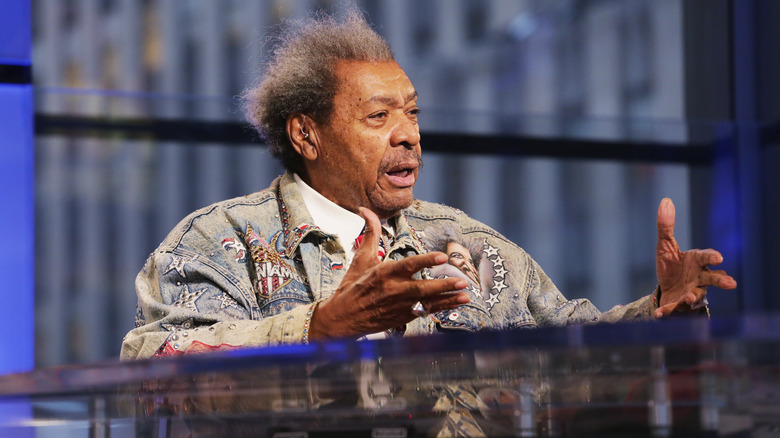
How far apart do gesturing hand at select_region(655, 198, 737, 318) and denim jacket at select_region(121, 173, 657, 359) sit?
76mm

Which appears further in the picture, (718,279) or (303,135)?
(303,135)

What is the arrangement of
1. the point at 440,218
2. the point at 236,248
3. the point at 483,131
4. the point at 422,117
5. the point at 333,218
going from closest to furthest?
the point at 236,248
the point at 333,218
the point at 440,218
the point at 422,117
the point at 483,131

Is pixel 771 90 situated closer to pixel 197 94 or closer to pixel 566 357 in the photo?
pixel 197 94

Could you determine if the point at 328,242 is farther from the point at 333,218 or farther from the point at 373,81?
the point at 373,81

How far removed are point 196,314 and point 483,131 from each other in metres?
2.03

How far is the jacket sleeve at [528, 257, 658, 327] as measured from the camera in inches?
73.5

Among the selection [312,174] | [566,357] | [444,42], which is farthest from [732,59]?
[566,357]

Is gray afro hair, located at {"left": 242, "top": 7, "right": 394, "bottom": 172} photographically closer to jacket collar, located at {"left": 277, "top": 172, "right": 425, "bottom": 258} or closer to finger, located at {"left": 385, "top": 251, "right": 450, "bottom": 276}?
jacket collar, located at {"left": 277, "top": 172, "right": 425, "bottom": 258}

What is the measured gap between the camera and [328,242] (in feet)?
5.92

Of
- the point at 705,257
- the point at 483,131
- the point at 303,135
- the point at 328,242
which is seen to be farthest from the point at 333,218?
the point at 483,131

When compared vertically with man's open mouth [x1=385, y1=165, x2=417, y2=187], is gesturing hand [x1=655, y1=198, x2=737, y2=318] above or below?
below

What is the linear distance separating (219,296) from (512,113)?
6.69ft

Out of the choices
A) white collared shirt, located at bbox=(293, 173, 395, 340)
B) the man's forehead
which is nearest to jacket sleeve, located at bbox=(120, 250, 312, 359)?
white collared shirt, located at bbox=(293, 173, 395, 340)

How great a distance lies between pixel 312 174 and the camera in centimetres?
200
